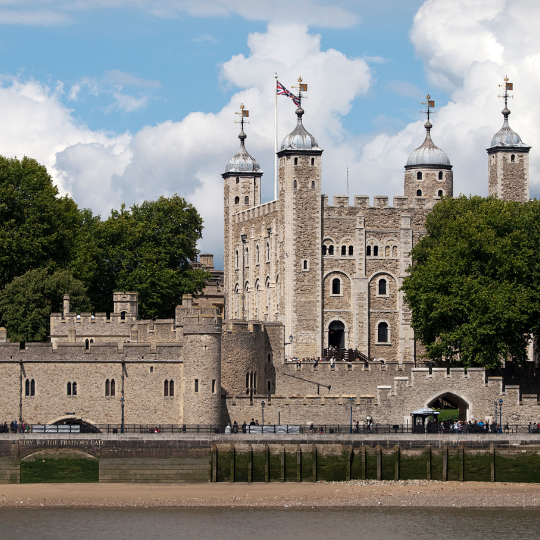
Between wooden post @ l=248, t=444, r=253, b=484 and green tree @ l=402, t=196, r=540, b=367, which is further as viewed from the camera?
green tree @ l=402, t=196, r=540, b=367

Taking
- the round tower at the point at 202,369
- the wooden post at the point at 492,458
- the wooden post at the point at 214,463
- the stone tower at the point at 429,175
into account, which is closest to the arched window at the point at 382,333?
the stone tower at the point at 429,175

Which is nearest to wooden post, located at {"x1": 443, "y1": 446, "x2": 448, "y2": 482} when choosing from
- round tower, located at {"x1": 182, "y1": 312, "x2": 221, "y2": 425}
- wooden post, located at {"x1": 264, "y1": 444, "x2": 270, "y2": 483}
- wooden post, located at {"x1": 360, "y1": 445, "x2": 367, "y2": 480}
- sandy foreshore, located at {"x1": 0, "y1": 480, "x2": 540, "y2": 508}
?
sandy foreshore, located at {"x1": 0, "y1": 480, "x2": 540, "y2": 508}

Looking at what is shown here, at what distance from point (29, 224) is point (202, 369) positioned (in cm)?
2270

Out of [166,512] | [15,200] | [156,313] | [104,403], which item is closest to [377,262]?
[156,313]

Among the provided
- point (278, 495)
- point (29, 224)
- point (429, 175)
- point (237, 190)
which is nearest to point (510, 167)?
point (429, 175)

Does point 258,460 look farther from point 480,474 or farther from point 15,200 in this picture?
point 15,200

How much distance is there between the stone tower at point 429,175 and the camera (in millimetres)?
94856

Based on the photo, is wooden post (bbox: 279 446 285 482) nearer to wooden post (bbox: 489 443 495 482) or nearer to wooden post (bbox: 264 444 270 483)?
wooden post (bbox: 264 444 270 483)

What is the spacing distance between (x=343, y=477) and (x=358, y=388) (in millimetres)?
14335

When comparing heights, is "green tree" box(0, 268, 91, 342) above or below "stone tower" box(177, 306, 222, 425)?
above

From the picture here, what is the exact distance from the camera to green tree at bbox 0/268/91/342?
75750mm

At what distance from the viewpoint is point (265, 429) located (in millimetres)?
62062

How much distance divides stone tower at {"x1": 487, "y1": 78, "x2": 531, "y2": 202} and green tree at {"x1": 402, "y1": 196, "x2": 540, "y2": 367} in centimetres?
1445

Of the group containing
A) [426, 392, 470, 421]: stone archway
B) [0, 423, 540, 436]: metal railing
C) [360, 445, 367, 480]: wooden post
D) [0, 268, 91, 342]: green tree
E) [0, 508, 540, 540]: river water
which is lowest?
[0, 508, 540, 540]: river water
